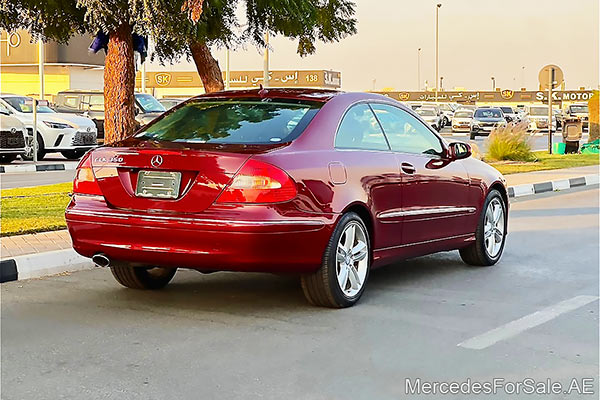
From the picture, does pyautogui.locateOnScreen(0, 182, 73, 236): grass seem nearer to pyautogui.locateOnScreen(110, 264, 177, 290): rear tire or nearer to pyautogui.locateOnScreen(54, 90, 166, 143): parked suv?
pyautogui.locateOnScreen(110, 264, 177, 290): rear tire

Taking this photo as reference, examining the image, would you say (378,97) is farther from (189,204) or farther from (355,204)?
(189,204)

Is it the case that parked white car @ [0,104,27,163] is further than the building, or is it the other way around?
the building

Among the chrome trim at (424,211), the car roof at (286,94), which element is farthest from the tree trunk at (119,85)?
the chrome trim at (424,211)

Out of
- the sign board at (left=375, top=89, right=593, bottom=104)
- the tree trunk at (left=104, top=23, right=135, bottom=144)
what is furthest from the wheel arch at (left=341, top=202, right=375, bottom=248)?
the sign board at (left=375, top=89, right=593, bottom=104)

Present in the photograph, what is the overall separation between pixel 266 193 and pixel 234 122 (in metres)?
0.91

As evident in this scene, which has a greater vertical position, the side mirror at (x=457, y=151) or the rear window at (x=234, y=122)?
the rear window at (x=234, y=122)

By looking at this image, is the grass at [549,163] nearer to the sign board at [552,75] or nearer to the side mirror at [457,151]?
the sign board at [552,75]

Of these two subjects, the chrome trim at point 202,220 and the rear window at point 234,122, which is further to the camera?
the rear window at point 234,122

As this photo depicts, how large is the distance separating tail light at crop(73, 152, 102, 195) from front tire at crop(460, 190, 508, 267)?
3.40 metres

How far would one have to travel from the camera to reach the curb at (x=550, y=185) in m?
15.9

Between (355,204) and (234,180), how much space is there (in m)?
0.98

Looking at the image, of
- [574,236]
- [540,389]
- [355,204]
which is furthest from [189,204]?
[574,236]

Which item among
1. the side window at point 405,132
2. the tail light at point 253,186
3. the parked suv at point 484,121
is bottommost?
the tail light at point 253,186

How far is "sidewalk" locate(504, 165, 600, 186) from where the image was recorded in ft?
57.6
